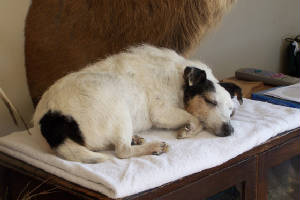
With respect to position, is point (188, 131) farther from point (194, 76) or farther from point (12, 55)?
point (12, 55)

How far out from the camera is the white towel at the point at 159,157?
2.04ft

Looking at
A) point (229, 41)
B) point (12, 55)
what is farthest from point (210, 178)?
point (229, 41)

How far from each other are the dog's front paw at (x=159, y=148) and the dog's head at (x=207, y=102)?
126 mm

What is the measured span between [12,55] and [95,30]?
0.73 ft

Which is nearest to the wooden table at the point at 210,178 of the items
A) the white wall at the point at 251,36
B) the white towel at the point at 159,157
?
the white towel at the point at 159,157

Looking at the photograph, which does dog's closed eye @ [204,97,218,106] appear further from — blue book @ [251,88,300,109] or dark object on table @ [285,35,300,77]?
dark object on table @ [285,35,300,77]

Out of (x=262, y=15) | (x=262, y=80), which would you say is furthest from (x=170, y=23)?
(x=262, y=15)

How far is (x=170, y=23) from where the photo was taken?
0.93m

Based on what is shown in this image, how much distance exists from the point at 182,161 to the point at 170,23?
369mm

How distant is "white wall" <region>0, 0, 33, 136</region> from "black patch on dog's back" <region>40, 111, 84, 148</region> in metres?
0.35

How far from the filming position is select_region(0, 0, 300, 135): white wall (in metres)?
1.01

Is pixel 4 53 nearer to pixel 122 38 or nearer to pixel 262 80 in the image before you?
pixel 122 38

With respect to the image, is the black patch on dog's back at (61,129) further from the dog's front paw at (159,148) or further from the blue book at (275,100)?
the blue book at (275,100)

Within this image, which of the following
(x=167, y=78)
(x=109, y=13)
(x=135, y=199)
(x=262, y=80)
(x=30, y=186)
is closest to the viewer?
(x=135, y=199)
